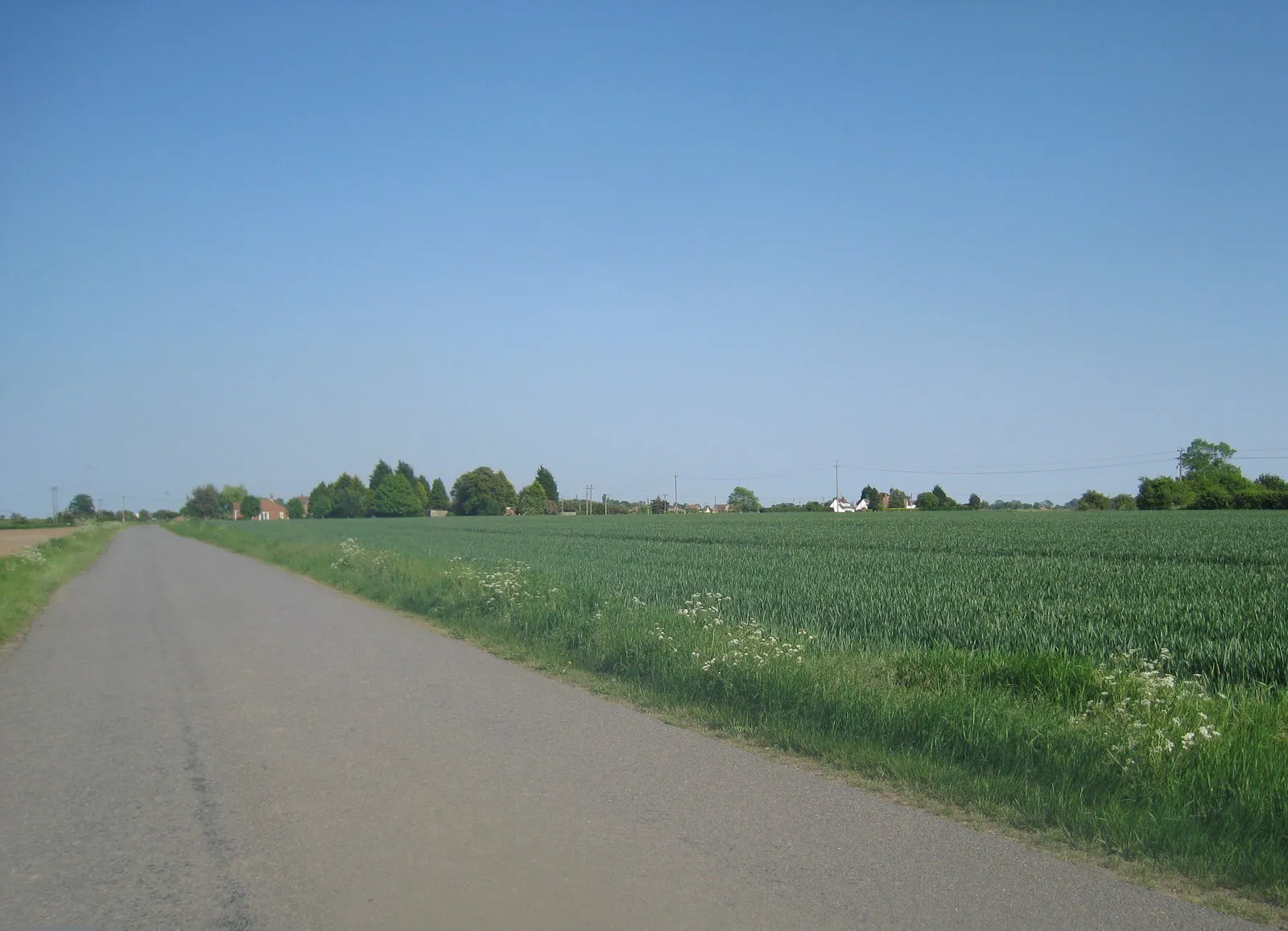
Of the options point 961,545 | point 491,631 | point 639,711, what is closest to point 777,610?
point 491,631

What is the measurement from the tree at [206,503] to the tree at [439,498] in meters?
48.4

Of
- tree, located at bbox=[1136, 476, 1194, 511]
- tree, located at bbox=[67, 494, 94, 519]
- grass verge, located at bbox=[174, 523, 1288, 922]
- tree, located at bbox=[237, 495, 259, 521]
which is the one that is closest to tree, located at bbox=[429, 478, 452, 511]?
tree, located at bbox=[237, 495, 259, 521]

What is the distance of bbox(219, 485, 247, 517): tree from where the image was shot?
18000 centimetres

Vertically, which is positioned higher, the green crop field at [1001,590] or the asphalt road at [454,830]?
the green crop field at [1001,590]

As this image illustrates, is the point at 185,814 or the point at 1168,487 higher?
the point at 1168,487

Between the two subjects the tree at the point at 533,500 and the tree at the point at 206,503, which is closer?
the tree at the point at 533,500

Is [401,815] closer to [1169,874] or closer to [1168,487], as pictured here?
[1169,874]

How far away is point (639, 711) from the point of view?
838cm

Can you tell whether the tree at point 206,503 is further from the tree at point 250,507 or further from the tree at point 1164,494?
the tree at point 1164,494

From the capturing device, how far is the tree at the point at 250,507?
17438 centimetres

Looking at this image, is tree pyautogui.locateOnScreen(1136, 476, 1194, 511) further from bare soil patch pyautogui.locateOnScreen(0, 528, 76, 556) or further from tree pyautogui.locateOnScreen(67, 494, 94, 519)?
tree pyautogui.locateOnScreen(67, 494, 94, 519)

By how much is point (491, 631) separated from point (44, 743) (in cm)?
650

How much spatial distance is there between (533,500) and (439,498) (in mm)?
22761

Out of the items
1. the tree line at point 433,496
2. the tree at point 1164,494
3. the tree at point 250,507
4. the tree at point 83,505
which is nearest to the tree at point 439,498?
the tree line at point 433,496
